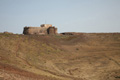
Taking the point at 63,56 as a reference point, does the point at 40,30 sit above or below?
above

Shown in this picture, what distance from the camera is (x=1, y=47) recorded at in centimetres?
2269

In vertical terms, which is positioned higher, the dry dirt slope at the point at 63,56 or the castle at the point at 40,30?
the castle at the point at 40,30

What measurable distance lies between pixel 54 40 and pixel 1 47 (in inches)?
455

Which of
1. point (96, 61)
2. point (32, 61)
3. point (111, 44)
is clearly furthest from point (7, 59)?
point (111, 44)

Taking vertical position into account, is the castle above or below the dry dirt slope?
above

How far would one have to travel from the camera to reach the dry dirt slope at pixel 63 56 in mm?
18830

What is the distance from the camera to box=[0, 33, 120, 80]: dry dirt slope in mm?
18830

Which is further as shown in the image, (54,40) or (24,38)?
(54,40)

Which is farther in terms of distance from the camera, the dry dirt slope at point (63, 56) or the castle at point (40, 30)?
the castle at point (40, 30)

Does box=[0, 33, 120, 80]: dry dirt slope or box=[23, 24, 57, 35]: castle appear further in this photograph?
box=[23, 24, 57, 35]: castle

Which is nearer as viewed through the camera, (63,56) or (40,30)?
(63,56)

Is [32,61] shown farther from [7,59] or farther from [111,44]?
[111,44]

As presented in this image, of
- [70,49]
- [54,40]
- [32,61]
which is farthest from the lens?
[54,40]

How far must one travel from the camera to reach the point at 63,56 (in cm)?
2594
